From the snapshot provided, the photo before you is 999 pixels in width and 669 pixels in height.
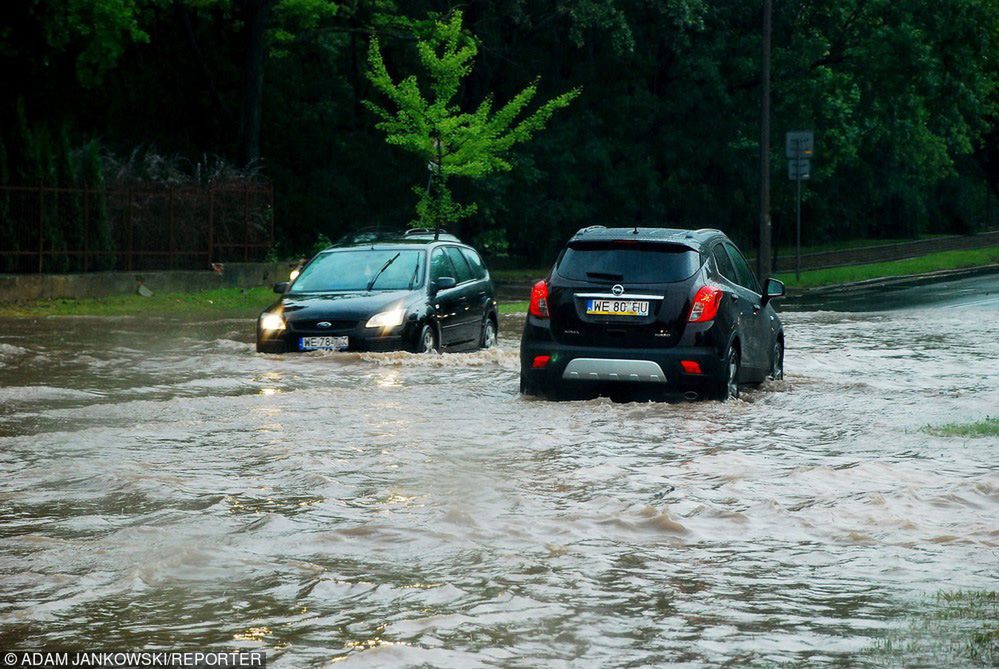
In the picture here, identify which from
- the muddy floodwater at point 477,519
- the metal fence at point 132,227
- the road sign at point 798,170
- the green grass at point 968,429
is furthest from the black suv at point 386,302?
the road sign at point 798,170

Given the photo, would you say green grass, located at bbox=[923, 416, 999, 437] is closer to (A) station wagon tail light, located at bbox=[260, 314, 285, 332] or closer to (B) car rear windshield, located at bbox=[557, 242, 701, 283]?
(B) car rear windshield, located at bbox=[557, 242, 701, 283]

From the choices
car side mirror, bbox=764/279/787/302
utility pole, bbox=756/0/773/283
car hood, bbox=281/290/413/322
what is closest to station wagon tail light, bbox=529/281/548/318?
car side mirror, bbox=764/279/787/302

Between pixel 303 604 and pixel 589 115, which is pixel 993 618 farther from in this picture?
pixel 589 115

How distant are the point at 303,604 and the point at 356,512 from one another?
2.26 metres

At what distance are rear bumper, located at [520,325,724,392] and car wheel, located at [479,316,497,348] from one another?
22.4 ft

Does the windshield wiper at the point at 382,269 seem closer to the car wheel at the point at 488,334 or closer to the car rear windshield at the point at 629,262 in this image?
the car wheel at the point at 488,334

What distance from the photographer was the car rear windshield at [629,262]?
48.3ft

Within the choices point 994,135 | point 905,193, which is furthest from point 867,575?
point 994,135

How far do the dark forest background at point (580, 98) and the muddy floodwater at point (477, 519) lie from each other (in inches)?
1178

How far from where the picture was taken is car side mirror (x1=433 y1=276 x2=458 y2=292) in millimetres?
19734

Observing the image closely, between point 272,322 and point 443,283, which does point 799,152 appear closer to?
point 443,283

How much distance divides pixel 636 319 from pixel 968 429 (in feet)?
10.0

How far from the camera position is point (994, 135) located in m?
74.2

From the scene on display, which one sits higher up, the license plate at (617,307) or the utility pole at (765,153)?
the utility pole at (765,153)
